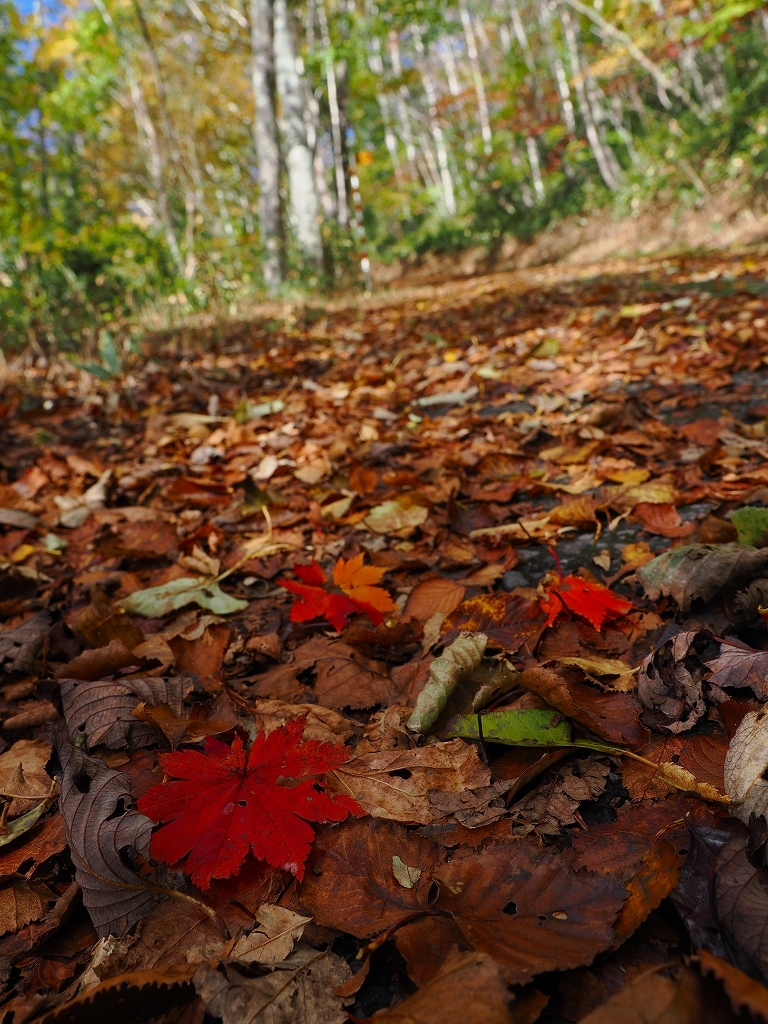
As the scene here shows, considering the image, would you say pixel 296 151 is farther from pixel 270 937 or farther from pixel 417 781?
pixel 270 937

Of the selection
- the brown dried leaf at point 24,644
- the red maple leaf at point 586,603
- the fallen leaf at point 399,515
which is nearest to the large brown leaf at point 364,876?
the red maple leaf at point 586,603

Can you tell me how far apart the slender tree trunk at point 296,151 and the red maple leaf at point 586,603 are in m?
9.60

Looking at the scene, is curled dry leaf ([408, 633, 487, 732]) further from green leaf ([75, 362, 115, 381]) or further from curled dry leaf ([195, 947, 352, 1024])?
green leaf ([75, 362, 115, 381])

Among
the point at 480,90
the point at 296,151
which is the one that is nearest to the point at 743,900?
the point at 296,151

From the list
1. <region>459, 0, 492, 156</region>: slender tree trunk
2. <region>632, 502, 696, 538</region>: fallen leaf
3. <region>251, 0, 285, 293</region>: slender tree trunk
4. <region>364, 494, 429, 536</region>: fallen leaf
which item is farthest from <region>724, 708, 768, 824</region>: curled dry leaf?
<region>459, 0, 492, 156</region>: slender tree trunk

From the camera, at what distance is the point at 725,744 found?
2.84 ft

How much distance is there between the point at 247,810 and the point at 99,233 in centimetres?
848

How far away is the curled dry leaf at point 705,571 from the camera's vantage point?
1.11 m

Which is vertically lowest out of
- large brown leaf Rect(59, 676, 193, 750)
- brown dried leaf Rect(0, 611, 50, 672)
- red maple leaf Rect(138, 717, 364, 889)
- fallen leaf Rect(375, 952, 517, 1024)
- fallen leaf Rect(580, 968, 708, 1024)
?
fallen leaf Rect(375, 952, 517, 1024)

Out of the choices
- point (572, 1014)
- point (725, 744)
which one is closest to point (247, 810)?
point (572, 1014)

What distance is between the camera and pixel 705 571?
3.71ft

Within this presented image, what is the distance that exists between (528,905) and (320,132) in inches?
748

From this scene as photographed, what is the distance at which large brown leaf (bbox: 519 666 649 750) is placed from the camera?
35.4 inches

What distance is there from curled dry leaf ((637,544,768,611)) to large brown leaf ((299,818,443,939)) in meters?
0.68
